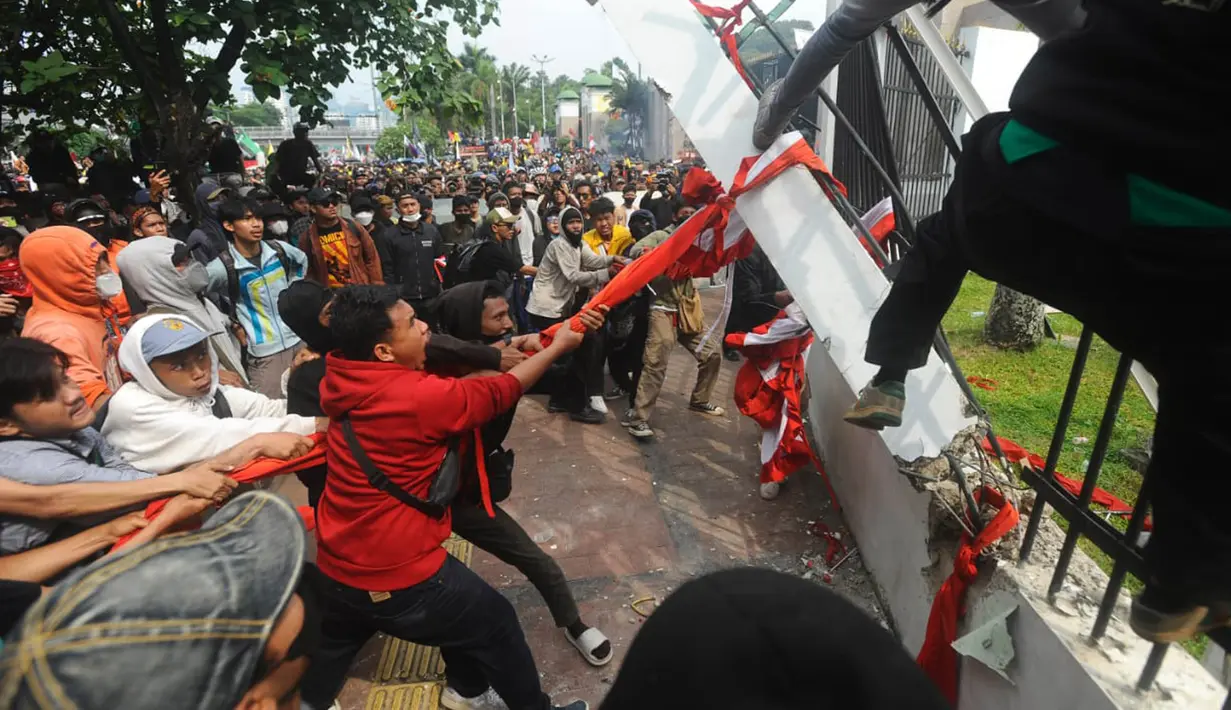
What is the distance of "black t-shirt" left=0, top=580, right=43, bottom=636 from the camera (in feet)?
4.92

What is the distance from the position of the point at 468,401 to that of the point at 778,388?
103 inches

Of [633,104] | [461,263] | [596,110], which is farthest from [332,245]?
[596,110]

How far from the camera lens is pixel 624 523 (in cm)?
405

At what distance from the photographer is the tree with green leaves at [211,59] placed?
18.6ft

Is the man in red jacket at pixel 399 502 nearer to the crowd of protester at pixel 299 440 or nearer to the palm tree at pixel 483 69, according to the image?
the crowd of protester at pixel 299 440

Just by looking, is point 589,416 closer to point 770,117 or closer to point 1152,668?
point 770,117

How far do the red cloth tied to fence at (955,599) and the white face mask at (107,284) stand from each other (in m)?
4.09

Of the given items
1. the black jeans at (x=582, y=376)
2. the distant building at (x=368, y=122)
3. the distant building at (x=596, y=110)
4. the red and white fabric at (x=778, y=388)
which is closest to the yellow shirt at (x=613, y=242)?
the black jeans at (x=582, y=376)

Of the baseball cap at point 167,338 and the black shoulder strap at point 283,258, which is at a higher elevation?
the baseball cap at point 167,338

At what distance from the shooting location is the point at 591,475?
4.69 m

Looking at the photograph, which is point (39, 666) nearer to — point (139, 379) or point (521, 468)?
point (139, 379)

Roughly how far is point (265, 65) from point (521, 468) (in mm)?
4135

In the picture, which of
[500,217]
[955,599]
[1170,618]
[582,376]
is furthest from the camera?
[500,217]

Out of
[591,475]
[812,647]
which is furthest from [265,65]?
[812,647]
